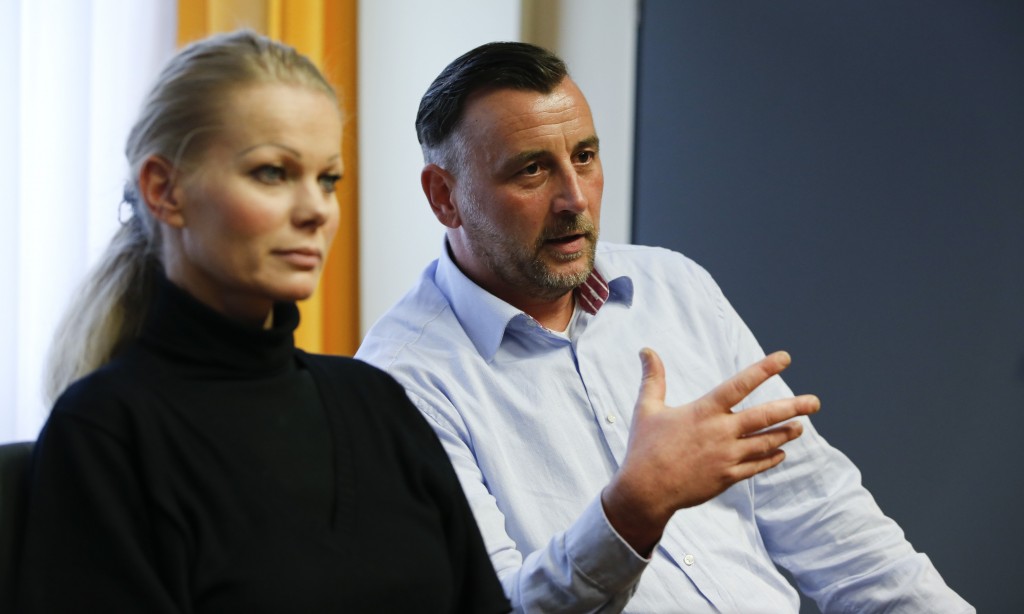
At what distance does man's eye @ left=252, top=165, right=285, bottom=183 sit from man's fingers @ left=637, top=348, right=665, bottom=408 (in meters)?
0.51

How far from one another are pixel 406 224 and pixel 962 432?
124 cm

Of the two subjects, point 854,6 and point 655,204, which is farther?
point 655,204

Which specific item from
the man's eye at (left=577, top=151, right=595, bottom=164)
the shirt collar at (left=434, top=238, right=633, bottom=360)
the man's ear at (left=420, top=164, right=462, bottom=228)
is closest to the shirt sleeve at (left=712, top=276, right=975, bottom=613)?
the shirt collar at (left=434, top=238, right=633, bottom=360)

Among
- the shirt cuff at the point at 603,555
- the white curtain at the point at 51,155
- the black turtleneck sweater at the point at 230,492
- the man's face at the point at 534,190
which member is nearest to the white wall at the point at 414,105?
the white curtain at the point at 51,155

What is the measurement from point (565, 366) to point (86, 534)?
2.88ft

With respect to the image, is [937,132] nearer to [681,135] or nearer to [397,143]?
[681,135]

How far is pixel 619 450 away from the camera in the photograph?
1.54 m

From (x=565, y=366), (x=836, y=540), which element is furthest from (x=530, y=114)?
(x=836, y=540)

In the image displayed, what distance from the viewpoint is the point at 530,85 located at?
1.65 metres

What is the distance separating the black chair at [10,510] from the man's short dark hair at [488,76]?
954mm

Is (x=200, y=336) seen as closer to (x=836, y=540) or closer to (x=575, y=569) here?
(x=575, y=569)

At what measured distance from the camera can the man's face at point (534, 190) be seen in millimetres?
1622

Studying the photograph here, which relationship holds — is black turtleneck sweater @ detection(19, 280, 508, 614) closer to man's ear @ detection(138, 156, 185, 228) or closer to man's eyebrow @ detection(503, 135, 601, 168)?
man's ear @ detection(138, 156, 185, 228)

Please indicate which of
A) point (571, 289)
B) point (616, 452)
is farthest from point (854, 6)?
point (616, 452)
